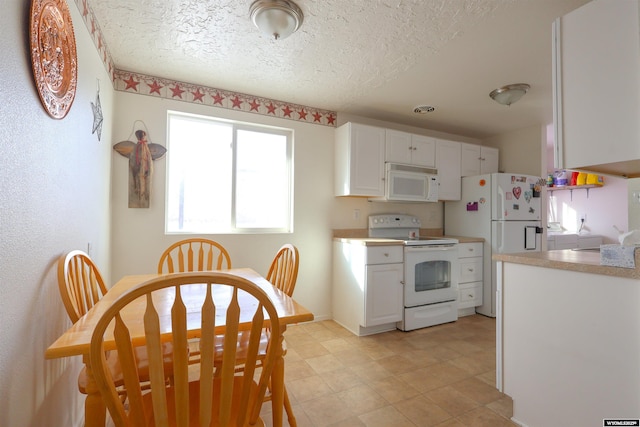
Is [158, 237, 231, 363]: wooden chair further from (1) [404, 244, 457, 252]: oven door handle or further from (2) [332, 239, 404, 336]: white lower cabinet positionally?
(1) [404, 244, 457, 252]: oven door handle

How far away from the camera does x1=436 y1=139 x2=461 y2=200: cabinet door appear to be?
136 inches

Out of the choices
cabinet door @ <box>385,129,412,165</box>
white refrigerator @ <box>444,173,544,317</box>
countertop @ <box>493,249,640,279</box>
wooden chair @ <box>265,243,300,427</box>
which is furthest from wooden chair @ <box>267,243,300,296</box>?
white refrigerator @ <box>444,173,544,317</box>

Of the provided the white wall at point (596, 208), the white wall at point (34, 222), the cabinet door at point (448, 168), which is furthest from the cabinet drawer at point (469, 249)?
the white wall at point (34, 222)

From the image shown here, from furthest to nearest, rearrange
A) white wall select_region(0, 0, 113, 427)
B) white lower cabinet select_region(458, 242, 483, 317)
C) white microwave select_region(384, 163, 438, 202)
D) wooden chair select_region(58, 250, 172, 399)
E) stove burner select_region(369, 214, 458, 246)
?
stove burner select_region(369, 214, 458, 246)
white lower cabinet select_region(458, 242, 483, 317)
white microwave select_region(384, 163, 438, 202)
wooden chair select_region(58, 250, 172, 399)
white wall select_region(0, 0, 113, 427)

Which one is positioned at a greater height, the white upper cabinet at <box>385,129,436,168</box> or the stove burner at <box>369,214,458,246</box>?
the white upper cabinet at <box>385,129,436,168</box>

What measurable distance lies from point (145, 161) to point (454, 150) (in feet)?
10.6

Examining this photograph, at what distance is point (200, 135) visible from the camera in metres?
2.74

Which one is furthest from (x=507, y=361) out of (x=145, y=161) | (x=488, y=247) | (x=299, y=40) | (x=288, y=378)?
(x=145, y=161)

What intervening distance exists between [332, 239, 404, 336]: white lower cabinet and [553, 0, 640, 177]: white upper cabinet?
1588 mm

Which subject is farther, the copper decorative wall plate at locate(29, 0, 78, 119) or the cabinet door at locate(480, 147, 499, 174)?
the cabinet door at locate(480, 147, 499, 174)

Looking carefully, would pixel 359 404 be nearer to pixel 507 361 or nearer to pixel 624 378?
pixel 507 361

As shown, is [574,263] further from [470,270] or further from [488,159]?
[488,159]

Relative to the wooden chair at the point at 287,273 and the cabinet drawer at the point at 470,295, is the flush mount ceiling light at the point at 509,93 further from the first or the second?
the wooden chair at the point at 287,273

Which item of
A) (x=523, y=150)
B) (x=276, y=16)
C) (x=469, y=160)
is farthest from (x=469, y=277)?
(x=276, y=16)
